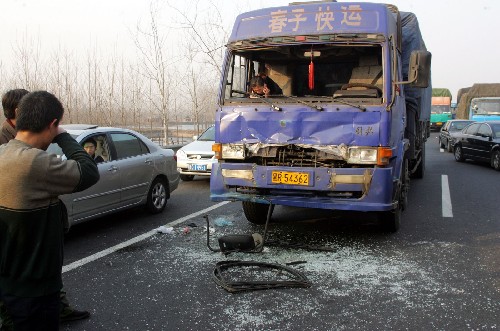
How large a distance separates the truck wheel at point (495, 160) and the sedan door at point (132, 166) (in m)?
10.9

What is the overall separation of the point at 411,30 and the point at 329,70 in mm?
1762

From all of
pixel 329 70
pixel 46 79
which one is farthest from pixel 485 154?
pixel 46 79

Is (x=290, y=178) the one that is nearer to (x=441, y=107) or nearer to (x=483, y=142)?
(x=483, y=142)

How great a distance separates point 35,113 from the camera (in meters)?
2.22

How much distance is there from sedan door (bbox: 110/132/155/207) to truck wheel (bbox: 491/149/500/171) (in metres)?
10.9

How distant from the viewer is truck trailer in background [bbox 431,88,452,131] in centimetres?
3641

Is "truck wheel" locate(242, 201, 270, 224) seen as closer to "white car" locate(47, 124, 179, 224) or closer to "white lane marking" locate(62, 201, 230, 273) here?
"white lane marking" locate(62, 201, 230, 273)

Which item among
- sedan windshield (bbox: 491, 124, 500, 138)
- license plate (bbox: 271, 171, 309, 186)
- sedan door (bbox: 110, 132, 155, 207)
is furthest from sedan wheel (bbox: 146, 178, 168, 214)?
sedan windshield (bbox: 491, 124, 500, 138)

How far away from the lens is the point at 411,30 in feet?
24.7

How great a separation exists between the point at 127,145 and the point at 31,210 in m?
5.18

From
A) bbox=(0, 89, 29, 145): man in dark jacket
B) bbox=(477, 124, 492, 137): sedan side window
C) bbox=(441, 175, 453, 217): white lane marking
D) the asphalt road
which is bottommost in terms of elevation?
the asphalt road

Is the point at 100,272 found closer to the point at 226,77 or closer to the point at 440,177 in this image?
the point at 226,77

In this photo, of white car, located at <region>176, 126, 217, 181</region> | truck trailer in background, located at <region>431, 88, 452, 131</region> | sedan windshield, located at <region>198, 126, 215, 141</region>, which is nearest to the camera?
white car, located at <region>176, 126, 217, 181</region>

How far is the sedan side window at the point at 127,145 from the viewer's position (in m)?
7.05
